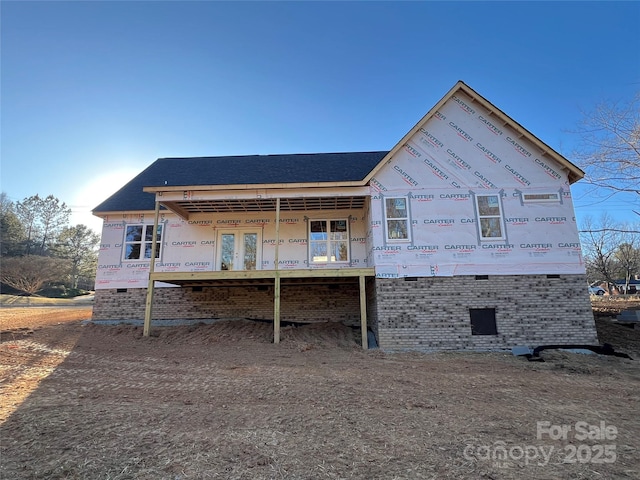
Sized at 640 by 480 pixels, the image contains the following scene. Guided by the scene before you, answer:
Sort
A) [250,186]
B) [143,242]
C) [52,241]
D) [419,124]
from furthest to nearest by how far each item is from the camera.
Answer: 1. [52,241]
2. [143,242]
3. [419,124]
4. [250,186]

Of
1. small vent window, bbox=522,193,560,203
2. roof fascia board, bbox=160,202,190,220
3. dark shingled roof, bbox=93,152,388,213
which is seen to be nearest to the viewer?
small vent window, bbox=522,193,560,203

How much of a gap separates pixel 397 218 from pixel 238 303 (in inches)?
280

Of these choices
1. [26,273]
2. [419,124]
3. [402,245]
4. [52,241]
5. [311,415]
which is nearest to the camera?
[311,415]

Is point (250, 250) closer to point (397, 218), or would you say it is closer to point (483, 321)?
point (397, 218)

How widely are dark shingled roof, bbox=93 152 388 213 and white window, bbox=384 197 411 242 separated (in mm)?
2404

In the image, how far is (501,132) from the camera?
10.9 m

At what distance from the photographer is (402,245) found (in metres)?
10.4

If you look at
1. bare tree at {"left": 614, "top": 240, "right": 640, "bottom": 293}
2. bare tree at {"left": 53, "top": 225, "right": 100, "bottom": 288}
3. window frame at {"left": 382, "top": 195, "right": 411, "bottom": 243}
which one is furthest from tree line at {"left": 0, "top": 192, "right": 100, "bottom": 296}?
bare tree at {"left": 614, "top": 240, "right": 640, "bottom": 293}

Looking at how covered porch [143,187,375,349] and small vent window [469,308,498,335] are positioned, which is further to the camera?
covered porch [143,187,375,349]

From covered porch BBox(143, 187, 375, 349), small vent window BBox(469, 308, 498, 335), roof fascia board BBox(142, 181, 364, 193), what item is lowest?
small vent window BBox(469, 308, 498, 335)

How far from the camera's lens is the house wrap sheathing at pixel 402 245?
9797 mm

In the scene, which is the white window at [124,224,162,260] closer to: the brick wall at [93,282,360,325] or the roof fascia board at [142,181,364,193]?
the brick wall at [93,282,360,325]

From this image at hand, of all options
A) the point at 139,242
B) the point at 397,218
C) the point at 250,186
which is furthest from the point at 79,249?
the point at 397,218

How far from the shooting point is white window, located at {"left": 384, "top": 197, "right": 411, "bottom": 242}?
10.5 m
